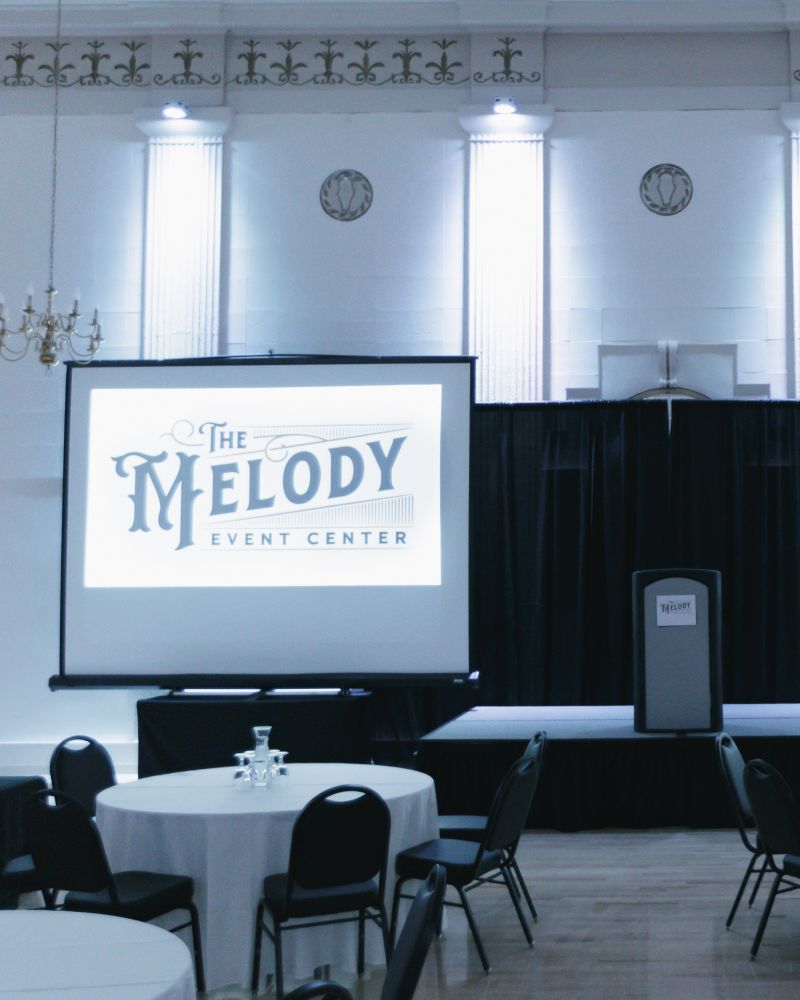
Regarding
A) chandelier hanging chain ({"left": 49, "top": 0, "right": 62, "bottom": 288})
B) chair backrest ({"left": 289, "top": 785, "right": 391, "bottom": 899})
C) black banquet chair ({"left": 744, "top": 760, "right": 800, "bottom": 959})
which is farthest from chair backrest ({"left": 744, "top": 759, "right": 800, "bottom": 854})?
chandelier hanging chain ({"left": 49, "top": 0, "right": 62, "bottom": 288})

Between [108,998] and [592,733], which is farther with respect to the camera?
[592,733]

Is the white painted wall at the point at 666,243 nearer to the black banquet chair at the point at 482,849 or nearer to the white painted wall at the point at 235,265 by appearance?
the white painted wall at the point at 235,265

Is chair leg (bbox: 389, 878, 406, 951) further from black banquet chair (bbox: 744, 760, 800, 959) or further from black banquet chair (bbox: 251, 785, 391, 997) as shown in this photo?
black banquet chair (bbox: 744, 760, 800, 959)

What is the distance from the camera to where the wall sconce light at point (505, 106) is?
8.16m

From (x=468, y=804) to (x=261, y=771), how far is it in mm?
2269

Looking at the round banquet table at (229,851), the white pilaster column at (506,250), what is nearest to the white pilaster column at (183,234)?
the white pilaster column at (506,250)

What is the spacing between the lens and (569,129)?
27.3ft

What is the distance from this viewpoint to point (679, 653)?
6625 millimetres

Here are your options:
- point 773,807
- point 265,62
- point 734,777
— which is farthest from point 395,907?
point 265,62

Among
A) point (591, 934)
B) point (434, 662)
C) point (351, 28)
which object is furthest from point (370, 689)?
point (351, 28)

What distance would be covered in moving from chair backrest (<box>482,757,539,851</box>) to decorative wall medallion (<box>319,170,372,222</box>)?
5005 mm

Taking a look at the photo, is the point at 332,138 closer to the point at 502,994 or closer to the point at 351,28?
the point at 351,28

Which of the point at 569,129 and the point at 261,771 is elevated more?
the point at 569,129

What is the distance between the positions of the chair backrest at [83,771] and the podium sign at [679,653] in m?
3.03
